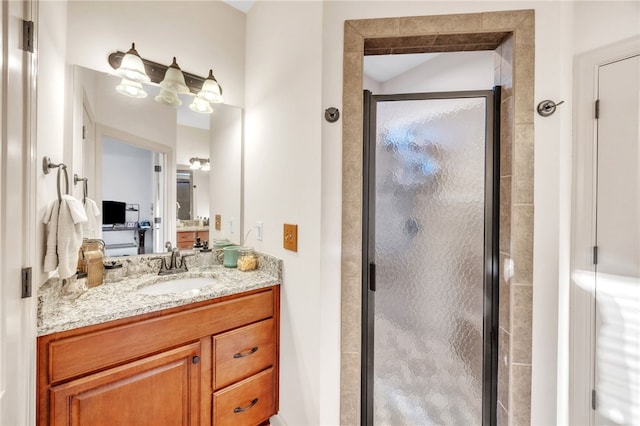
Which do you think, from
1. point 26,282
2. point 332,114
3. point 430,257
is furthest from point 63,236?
point 430,257

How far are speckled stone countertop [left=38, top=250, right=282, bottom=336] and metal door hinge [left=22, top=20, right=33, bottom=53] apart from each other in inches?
32.3

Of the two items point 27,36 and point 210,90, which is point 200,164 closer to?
point 210,90

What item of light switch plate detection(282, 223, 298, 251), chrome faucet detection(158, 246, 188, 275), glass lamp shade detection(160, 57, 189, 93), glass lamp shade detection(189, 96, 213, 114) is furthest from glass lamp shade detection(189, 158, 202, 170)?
light switch plate detection(282, 223, 298, 251)

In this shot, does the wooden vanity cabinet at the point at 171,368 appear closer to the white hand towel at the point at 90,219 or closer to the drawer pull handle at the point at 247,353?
the drawer pull handle at the point at 247,353

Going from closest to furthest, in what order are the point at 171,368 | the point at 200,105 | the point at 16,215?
the point at 16,215 → the point at 171,368 → the point at 200,105

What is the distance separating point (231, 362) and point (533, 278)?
149cm

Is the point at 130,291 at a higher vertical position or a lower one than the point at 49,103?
lower

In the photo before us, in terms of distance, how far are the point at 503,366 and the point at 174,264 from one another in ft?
6.01

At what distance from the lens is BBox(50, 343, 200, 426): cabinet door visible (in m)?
0.90

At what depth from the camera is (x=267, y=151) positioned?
1533 millimetres

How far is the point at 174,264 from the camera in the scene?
151cm

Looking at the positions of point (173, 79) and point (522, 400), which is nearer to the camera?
point (522, 400)

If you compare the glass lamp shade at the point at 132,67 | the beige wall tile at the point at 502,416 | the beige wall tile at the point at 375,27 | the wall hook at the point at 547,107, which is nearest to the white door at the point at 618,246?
the wall hook at the point at 547,107

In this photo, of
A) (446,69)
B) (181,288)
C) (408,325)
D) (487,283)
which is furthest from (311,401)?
(446,69)
